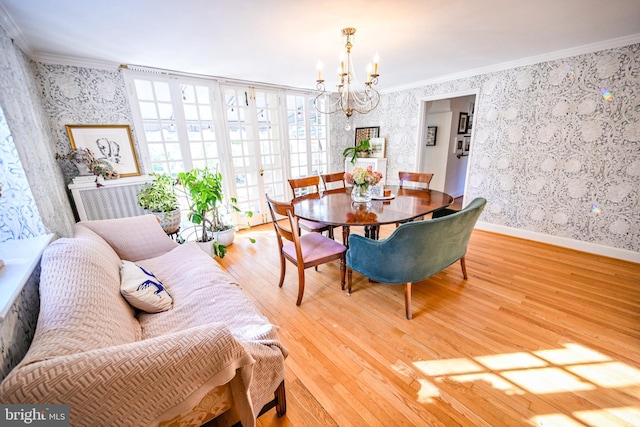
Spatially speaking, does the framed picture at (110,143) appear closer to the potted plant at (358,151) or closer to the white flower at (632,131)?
the potted plant at (358,151)

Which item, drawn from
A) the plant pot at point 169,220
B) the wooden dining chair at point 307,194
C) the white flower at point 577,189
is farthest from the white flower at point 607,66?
the plant pot at point 169,220

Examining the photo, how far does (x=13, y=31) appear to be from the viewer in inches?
71.0

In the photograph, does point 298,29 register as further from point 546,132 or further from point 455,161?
point 455,161

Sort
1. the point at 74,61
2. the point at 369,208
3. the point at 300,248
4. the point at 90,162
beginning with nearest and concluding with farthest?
the point at 300,248
the point at 369,208
the point at 74,61
the point at 90,162

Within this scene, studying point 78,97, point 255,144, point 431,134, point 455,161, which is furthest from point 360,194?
point 455,161

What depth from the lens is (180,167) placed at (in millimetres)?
3299

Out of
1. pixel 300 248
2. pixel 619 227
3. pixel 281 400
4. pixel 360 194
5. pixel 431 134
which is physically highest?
pixel 431 134

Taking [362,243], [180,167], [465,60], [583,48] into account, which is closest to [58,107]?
[180,167]

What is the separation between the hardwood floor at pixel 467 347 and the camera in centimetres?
127

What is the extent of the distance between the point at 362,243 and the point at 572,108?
3.05m

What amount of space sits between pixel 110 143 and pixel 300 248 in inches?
102

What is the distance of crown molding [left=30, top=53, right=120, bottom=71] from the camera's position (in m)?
2.32

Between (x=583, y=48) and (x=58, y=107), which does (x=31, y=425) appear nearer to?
(x=58, y=107)

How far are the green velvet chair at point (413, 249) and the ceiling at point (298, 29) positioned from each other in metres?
1.48
